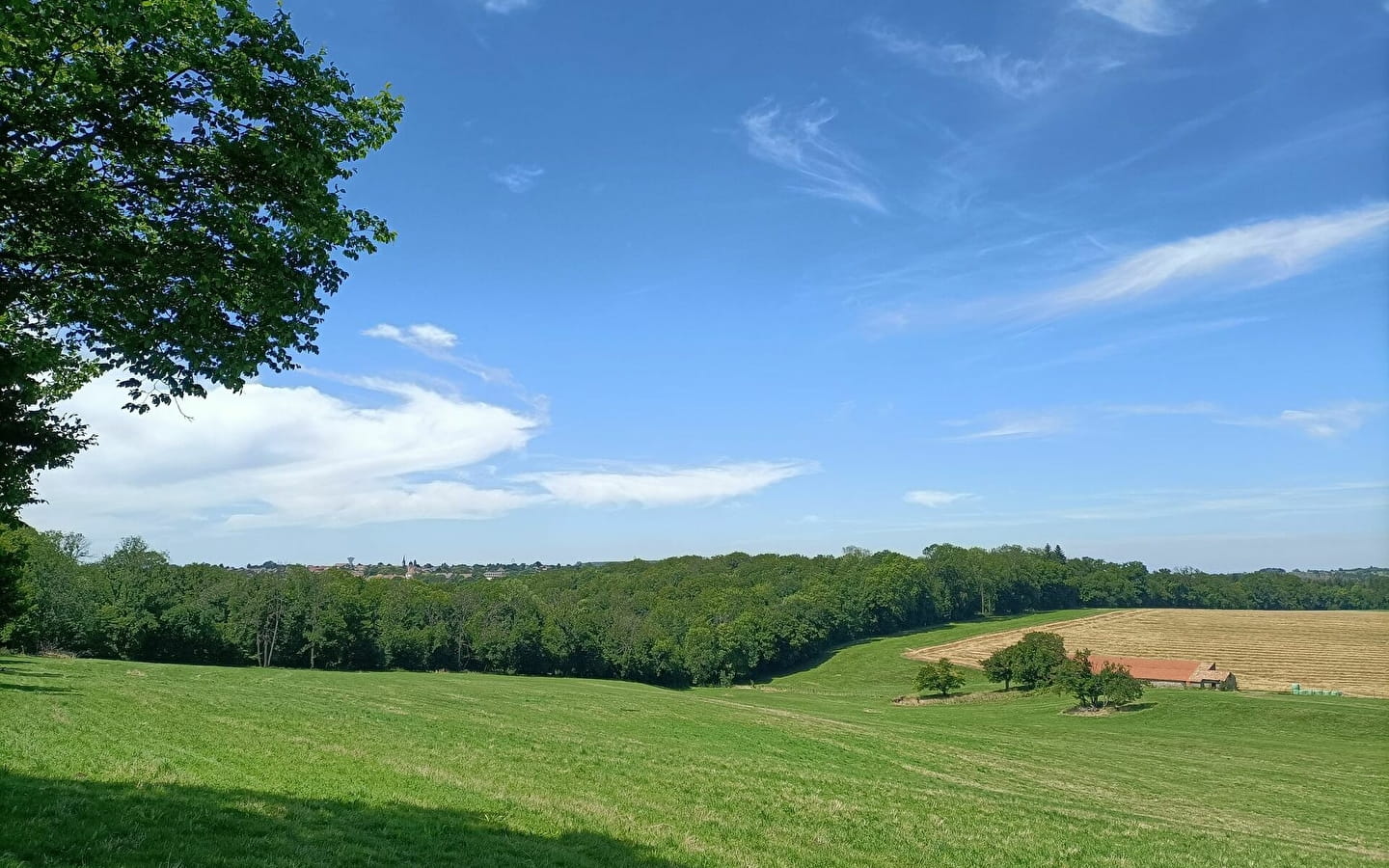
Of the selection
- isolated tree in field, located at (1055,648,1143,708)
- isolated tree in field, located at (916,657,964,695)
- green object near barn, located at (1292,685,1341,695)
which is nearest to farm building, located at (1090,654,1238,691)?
green object near barn, located at (1292,685,1341,695)

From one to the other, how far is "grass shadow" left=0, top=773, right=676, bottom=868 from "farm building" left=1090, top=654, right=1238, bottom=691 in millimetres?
100403

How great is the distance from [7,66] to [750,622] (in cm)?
13368

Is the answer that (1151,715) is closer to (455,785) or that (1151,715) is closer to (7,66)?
(455,785)

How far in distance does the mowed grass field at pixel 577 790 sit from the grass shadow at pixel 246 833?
0.19 feet

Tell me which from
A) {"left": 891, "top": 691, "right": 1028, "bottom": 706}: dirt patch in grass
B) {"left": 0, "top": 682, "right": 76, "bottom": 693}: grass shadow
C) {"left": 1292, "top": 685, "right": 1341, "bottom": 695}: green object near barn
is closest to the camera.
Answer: {"left": 0, "top": 682, "right": 76, "bottom": 693}: grass shadow

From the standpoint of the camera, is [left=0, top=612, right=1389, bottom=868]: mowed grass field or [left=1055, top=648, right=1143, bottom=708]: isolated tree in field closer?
[left=0, top=612, right=1389, bottom=868]: mowed grass field

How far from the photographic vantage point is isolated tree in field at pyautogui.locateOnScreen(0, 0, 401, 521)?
30.6 feet

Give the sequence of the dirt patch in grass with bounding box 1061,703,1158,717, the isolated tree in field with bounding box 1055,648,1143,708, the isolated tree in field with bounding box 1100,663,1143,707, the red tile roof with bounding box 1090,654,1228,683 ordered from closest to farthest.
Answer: the dirt patch in grass with bounding box 1061,703,1158,717 → the isolated tree in field with bounding box 1100,663,1143,707 → the isolated tree in field with bounding box 1055,648,1143,708 → the red tile roof with bounding box 1090,654,1228,683

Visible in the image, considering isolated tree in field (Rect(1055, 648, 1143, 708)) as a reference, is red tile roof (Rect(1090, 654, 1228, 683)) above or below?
below

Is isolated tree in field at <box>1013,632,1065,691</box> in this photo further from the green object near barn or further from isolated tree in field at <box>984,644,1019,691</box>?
the green object near barn

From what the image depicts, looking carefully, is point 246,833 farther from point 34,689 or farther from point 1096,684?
point 1096,684

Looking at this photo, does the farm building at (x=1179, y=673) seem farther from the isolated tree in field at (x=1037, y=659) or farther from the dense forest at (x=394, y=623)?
the dense forest at (x=394, y=623)

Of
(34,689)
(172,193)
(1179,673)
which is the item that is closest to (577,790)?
(172,193)

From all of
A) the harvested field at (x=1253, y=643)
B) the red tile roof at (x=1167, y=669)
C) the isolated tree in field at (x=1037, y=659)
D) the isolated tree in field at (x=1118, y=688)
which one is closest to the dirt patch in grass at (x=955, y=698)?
the isolated tree in field at (x=1037, y=659)
